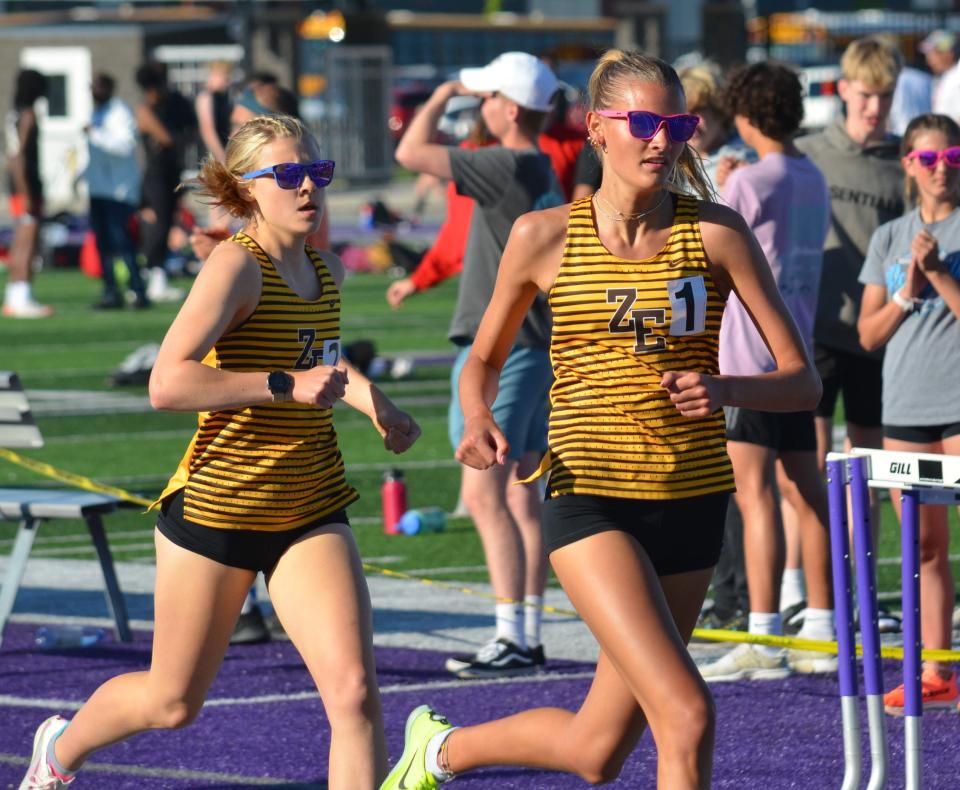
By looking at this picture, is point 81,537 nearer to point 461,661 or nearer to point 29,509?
point 29,509

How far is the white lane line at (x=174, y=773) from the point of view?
6531mm

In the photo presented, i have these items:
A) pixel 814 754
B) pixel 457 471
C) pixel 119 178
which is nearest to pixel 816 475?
pixel 814 754

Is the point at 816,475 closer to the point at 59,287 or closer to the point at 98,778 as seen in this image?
the point at 98,778

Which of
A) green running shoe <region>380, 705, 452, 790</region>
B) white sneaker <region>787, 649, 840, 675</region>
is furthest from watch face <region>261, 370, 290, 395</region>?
white sneaker <region>787, 649, 840, 675</region>

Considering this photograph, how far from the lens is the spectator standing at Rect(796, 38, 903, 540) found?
8.70 meters

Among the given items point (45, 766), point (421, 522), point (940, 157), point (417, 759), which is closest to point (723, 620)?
point (940, 157)

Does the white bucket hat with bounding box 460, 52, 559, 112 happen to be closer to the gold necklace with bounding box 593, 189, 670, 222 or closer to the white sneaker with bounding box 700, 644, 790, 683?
the white sneaker with bounding box 700, 644, 790, 683

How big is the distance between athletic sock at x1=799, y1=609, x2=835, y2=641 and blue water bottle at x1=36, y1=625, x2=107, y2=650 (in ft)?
9.28

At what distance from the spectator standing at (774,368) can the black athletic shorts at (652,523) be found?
271 cm

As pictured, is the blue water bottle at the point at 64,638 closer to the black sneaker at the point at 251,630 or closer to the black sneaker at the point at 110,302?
the black sneaker at the point at 251,630

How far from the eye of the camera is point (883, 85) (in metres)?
8.88

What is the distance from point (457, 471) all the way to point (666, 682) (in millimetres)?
8073

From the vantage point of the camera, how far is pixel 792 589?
8.93m

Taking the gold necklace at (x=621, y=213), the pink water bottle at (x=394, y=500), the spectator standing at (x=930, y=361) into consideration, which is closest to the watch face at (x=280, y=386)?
the gold necklace at (x=621, y=213)
